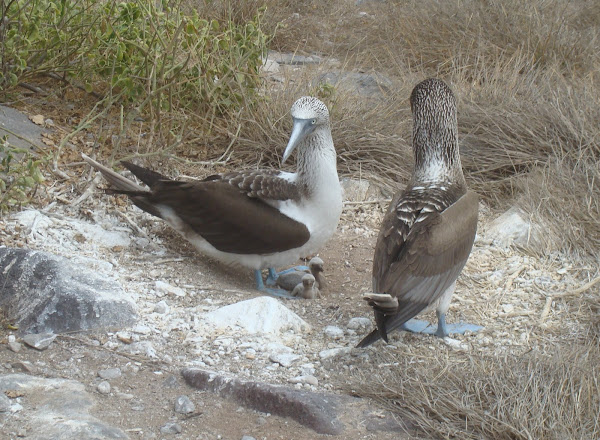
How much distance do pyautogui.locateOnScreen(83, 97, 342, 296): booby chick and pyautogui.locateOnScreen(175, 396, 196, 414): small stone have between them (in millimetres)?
1559

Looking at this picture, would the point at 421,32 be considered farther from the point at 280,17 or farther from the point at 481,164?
the point at 481,164

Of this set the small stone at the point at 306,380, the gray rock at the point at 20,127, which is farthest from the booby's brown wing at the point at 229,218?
the gray rock at the point at 20,127

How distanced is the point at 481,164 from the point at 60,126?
125 inches

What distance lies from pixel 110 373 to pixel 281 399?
789 mm

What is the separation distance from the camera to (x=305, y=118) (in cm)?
509

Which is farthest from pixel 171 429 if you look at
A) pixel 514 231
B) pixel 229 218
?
pixel 514 231

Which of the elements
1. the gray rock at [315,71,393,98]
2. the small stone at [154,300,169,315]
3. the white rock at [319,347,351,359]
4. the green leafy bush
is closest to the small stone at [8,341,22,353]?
the small stone at [154,300,169,315]

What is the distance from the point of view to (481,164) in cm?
659

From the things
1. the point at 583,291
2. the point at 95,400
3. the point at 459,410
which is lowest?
the point at 95,400

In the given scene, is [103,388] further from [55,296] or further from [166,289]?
[166,289]

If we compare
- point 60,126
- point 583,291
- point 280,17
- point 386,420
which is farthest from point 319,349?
point 280,17

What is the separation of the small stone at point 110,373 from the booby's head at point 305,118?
172cm

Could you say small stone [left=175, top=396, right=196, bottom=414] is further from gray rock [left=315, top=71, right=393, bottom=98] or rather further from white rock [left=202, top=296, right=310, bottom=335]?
gray rock [left=315, top=71, right=393, bottom=98]

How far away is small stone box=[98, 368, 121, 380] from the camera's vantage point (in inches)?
150
